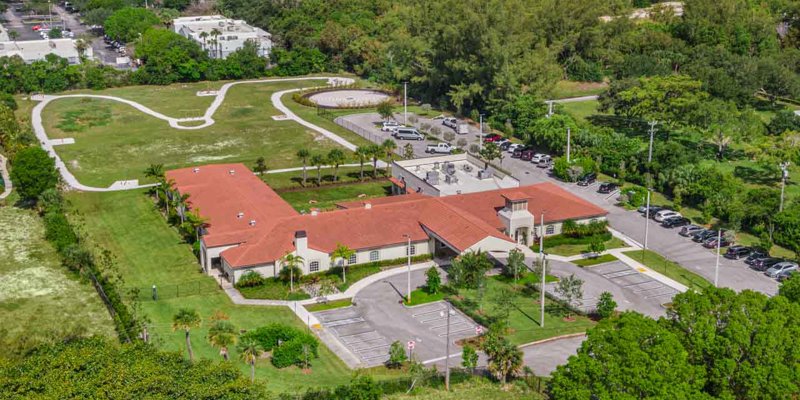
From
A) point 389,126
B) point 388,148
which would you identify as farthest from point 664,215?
point 389,126

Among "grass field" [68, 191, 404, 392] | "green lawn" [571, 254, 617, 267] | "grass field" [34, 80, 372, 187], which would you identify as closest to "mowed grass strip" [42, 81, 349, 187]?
"grass field" [34, 80, 372, 187]

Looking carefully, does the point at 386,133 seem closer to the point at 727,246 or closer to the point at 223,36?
the point at 727,246

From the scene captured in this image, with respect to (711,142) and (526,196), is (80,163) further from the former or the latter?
(711,142)

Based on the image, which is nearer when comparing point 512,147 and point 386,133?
point 512,147

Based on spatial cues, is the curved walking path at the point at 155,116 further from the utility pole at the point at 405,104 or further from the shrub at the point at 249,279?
the shrub at the point at 249,279

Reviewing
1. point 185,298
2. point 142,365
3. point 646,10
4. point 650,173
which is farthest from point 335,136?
point 646,10

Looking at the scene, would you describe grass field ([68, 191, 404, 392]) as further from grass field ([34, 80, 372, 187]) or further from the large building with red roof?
grass field ([34, 80, 372, 187])
